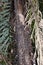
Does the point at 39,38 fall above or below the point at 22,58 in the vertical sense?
above

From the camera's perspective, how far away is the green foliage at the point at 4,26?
1.03 metres

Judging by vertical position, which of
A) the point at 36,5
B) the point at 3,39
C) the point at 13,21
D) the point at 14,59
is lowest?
the point at 14,59

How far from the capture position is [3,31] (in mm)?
1067

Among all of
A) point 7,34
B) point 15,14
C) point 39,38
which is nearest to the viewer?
point 39,38

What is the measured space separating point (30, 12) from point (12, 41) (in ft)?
0.81

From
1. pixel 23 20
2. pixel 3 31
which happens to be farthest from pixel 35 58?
pixel 3 31

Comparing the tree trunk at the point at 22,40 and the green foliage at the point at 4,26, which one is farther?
the green foliage at the point at 4,26

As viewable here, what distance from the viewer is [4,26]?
108 cm

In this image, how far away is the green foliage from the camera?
3.38ft

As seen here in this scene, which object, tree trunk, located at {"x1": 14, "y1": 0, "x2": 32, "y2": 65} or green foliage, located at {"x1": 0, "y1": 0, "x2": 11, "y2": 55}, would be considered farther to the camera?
green foliage, located at {"x1": 0, "y1": 0, "x2": 11, "y2": 55}

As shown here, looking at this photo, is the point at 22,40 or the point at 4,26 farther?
the point at 4,26

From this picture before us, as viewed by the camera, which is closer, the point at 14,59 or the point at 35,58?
the point at 35,58

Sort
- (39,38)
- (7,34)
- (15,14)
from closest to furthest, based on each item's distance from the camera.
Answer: (39,38)
(15,14)
(7,34)

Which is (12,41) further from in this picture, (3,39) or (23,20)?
(23,20)
